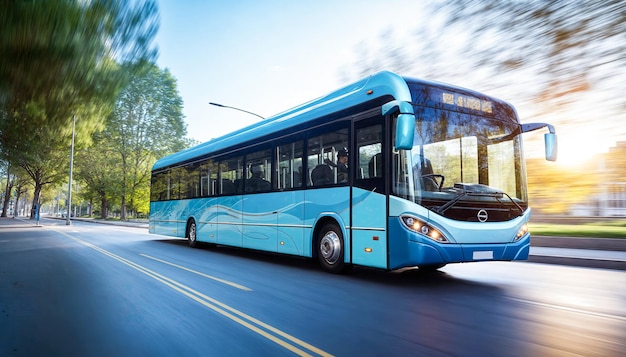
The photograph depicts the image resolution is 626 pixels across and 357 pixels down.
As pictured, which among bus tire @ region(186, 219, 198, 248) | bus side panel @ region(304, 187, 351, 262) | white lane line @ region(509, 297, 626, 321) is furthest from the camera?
bus tire @ region(186, 219, 198, 248)

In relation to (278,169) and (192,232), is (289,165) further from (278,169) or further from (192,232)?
(192,232)

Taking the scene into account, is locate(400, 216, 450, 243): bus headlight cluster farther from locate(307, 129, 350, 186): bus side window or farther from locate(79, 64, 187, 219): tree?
locate(79, 64, 187, 219): tree

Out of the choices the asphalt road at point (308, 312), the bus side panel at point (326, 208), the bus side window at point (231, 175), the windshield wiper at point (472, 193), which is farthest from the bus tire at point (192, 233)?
the windshield wiper at point (472, 193)

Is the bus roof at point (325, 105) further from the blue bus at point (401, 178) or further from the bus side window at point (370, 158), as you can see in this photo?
the bus side window at point (370, 158)

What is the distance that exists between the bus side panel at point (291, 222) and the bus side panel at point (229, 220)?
2288 mm

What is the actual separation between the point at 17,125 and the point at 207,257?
583 centimetres

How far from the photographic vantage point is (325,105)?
930 cm

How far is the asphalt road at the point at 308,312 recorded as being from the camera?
13.8 feet

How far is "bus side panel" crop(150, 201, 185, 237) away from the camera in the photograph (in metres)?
17.1

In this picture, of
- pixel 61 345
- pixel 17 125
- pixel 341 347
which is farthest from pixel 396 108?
pixel 17 125

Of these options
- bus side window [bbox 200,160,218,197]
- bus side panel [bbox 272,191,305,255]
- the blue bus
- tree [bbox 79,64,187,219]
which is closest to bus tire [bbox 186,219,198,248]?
bus side window [bbox 200,160,218,197]

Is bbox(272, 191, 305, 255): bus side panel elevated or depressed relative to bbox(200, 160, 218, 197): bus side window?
depressed

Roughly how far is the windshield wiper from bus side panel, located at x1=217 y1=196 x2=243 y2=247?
655 centimetres

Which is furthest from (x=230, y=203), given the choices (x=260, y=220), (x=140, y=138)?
(x=140, y=138)
